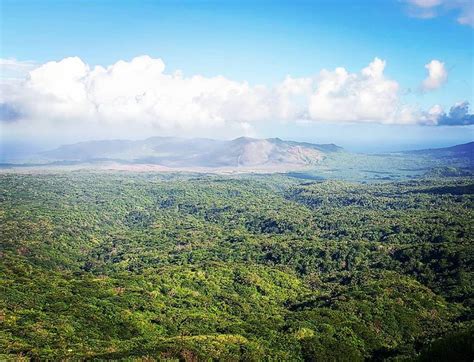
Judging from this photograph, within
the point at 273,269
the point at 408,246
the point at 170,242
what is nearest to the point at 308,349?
the point at 273,269

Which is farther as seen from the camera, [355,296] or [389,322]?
[355,296]

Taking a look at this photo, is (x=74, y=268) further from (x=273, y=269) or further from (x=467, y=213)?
(x=467, y=213)

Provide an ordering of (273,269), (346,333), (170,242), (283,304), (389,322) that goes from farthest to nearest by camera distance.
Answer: (170,242), (273,269), (283,304), (389,322), (346,333)

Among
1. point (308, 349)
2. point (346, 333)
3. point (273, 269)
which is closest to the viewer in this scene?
point (308, 349)

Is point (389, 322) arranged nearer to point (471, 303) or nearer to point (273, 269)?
point (471, 303)

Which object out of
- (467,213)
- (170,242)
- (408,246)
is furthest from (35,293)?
(467,213)

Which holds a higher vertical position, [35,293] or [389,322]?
[35,293]
